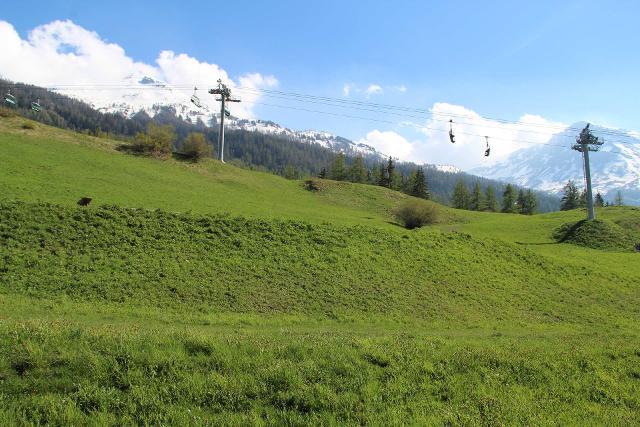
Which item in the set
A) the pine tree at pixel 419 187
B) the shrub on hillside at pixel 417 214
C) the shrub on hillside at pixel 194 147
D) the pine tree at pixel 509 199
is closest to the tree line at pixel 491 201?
the pine tree at pixel 509 199

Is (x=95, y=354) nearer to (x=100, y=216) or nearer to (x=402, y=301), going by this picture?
(x=402, y=301)

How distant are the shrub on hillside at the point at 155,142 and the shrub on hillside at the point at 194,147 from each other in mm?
2461

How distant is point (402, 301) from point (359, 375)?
1795cm

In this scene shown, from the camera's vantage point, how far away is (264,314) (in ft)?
74.4

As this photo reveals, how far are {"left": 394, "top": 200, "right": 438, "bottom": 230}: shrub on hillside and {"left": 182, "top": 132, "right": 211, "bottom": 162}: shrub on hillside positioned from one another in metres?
34.3

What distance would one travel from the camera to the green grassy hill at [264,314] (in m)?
8.65

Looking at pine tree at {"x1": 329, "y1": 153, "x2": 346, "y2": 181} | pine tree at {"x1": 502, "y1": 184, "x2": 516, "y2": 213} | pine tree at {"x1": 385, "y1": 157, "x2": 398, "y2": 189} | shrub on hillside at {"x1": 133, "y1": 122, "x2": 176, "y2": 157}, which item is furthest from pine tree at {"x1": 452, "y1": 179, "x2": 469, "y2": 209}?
shrub on hillside at {"x1": 133, "y1": 122, "x2": 176, "y2": 157}

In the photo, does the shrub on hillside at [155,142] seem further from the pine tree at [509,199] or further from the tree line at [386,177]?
the pine tree at [509,199]

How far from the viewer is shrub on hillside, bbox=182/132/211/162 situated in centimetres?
7031

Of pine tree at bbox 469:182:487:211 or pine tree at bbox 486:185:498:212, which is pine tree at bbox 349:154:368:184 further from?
pine tree at bbox 486:185:498:212

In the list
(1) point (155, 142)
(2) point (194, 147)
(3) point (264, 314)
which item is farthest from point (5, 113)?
(3) point (264, 314)

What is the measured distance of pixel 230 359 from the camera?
9.93m

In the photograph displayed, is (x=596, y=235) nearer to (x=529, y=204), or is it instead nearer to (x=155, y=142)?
(x=155, y=142)

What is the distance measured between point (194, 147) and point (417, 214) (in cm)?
3793
